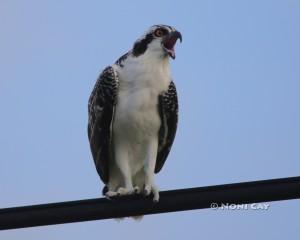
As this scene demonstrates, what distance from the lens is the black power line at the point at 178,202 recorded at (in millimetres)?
6407

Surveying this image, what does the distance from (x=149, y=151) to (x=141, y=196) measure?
0.99 m

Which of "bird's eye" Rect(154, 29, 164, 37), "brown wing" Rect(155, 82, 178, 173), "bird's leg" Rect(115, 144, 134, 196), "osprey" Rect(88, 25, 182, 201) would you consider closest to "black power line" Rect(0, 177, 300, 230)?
"osprey" Rect(88, 25, 182, 201)

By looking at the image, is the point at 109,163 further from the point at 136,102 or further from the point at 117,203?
the point at 117,203

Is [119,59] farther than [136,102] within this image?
Yes

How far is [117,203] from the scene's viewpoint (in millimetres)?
7074

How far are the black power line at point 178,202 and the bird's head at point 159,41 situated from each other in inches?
115

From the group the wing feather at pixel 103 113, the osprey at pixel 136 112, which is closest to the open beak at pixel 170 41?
the osprey at pixel 136 112

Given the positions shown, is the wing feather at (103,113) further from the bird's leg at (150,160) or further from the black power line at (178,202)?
the black power line at (178,202)

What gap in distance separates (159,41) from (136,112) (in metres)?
0.89

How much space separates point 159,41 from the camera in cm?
953

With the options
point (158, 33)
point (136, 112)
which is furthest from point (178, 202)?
point (158, 33)

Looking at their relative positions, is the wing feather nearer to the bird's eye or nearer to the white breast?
the white breast

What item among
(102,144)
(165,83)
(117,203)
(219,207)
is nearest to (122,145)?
(102,144)

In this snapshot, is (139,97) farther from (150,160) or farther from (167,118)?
(150,160)
